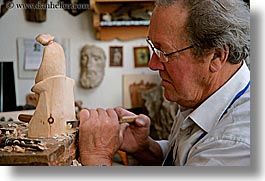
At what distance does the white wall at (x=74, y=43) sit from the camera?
691 mm

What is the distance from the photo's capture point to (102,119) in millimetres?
695

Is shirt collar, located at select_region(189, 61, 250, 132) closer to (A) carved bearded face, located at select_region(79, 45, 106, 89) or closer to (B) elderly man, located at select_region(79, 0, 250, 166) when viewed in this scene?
(B) elderly man, located at select_region(79, 0, 250, 166)

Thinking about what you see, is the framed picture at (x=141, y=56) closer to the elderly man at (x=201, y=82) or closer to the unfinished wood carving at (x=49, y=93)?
the elderly man at (x=201, y=82)

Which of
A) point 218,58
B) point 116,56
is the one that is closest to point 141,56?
point 116,56

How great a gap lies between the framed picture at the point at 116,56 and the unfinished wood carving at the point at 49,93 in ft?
0.47

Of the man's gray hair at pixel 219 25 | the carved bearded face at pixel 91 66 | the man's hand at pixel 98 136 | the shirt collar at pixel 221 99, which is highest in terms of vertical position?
the man's gray hair at pixel 219 25

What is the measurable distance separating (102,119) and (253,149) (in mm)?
245

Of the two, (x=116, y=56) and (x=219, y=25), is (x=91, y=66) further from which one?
(x=219, y=25)

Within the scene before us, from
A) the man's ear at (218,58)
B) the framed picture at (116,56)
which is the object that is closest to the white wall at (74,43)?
the framed picture at (116,56)

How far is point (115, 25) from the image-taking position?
0.81 m

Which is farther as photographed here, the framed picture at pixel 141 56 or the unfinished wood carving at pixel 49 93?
the framed picture at pixel 141 56

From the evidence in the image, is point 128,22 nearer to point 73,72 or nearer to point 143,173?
point 73,72

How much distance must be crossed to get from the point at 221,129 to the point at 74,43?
0.95 feet

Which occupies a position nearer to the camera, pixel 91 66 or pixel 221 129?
pixel 221 129
